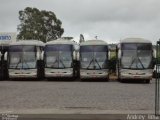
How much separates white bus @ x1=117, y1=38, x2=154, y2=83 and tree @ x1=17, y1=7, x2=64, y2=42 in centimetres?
4853

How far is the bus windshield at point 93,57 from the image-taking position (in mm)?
39906

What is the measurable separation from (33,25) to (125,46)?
52.3 meters

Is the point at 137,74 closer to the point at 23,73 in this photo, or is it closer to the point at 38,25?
the point at 23,73

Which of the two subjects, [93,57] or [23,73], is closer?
[93,57]

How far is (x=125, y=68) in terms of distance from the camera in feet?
126

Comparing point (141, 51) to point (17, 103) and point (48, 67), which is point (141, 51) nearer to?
point (48, 67)

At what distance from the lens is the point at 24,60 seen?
41.3 metres

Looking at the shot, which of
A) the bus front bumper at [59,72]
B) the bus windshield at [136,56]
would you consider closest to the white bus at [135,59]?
the bus windshield at [136,56]

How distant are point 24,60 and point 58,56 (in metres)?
2.73

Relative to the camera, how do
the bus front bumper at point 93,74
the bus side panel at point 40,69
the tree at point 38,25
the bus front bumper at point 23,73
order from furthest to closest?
the tree at point 38,25 → the bus side panel at point 40,69 → the bus front bumper at point 23,73 → the bus front bumper at point 93,74

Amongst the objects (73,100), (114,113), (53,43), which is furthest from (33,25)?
(114,113)

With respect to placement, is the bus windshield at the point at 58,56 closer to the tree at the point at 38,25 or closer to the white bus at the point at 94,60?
the white bus at the point at 94,60

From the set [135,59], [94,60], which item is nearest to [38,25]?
[94,60]

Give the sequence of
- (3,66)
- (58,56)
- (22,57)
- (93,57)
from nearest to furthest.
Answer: (93,57)
(58,56)
(22,57)
(3,66)
